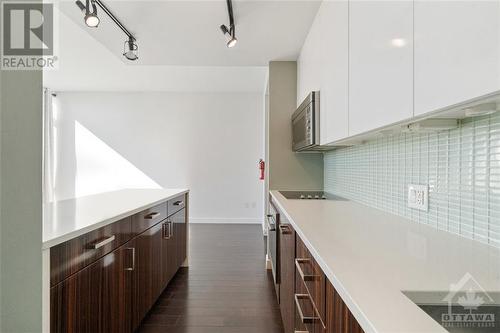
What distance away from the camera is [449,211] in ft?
3.90

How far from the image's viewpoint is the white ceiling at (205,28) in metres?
2.31

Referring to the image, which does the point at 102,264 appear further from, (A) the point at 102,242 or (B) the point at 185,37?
(B) the point at 185,37

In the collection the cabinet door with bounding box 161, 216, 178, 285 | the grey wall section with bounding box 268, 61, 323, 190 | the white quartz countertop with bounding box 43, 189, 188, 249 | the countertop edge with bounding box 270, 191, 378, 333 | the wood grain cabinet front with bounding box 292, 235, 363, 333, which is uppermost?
the grey wall section with bounding box 268, 61, 323, 190

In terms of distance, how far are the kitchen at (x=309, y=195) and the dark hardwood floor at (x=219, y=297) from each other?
2 cm

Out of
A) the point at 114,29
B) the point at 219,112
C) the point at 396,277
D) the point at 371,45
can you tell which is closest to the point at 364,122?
the point at 371,45

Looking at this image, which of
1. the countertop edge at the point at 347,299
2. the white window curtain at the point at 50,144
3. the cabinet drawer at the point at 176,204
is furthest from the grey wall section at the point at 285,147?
the white window curtain at the point at 50,144

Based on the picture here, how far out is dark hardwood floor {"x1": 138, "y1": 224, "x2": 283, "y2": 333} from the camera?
2289mm

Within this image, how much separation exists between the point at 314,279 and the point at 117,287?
45.6 inches

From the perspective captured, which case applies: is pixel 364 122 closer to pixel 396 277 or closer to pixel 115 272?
pixel 396 277

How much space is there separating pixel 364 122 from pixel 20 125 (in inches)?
48.7

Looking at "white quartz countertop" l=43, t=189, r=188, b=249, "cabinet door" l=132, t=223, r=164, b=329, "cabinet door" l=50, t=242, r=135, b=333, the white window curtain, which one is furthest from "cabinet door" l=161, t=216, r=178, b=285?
the white window curtain

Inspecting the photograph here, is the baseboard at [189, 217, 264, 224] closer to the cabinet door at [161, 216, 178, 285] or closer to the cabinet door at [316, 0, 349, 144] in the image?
the cabinet door at [161, 216, 178, 285]

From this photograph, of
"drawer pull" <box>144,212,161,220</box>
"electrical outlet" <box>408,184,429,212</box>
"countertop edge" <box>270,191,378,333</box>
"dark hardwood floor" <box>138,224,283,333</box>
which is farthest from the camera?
"dark hardwood floor" <box>138,224,283,333</box>

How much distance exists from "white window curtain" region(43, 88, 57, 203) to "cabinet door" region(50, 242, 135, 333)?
19.1ft
